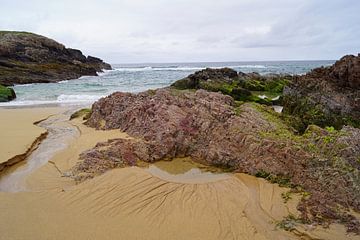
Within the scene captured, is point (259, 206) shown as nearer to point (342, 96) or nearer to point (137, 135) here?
point (137, 135)

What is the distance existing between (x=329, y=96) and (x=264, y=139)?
4.50 m

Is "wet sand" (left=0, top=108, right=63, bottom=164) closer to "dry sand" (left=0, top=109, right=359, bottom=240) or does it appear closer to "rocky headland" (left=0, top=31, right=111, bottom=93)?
"dry sand" (left=0, top=109, right=359, bottom=240)

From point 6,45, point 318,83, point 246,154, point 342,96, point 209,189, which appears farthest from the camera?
point 6,45

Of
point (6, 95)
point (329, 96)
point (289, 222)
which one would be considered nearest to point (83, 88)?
point (6, 95)

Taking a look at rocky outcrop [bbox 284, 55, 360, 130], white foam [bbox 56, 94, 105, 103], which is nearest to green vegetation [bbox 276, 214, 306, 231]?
rocky outcrop [bbox 284, 55, 360, 130]

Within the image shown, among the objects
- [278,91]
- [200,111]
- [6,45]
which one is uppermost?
[6,45]

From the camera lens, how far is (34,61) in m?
48.1

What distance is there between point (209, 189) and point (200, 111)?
2.99m

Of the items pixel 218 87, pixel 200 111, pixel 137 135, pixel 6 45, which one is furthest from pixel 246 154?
pixel 6 45

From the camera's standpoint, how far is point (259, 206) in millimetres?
5156

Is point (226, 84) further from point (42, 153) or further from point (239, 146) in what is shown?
point (42, 153)

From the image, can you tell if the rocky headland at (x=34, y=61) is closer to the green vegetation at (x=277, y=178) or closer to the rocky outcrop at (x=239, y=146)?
the rocky outcrop at (x=239, y=146)

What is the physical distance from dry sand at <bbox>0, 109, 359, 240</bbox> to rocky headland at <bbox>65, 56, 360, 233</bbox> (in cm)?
30

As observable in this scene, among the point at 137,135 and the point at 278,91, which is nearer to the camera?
the point at 137,135
